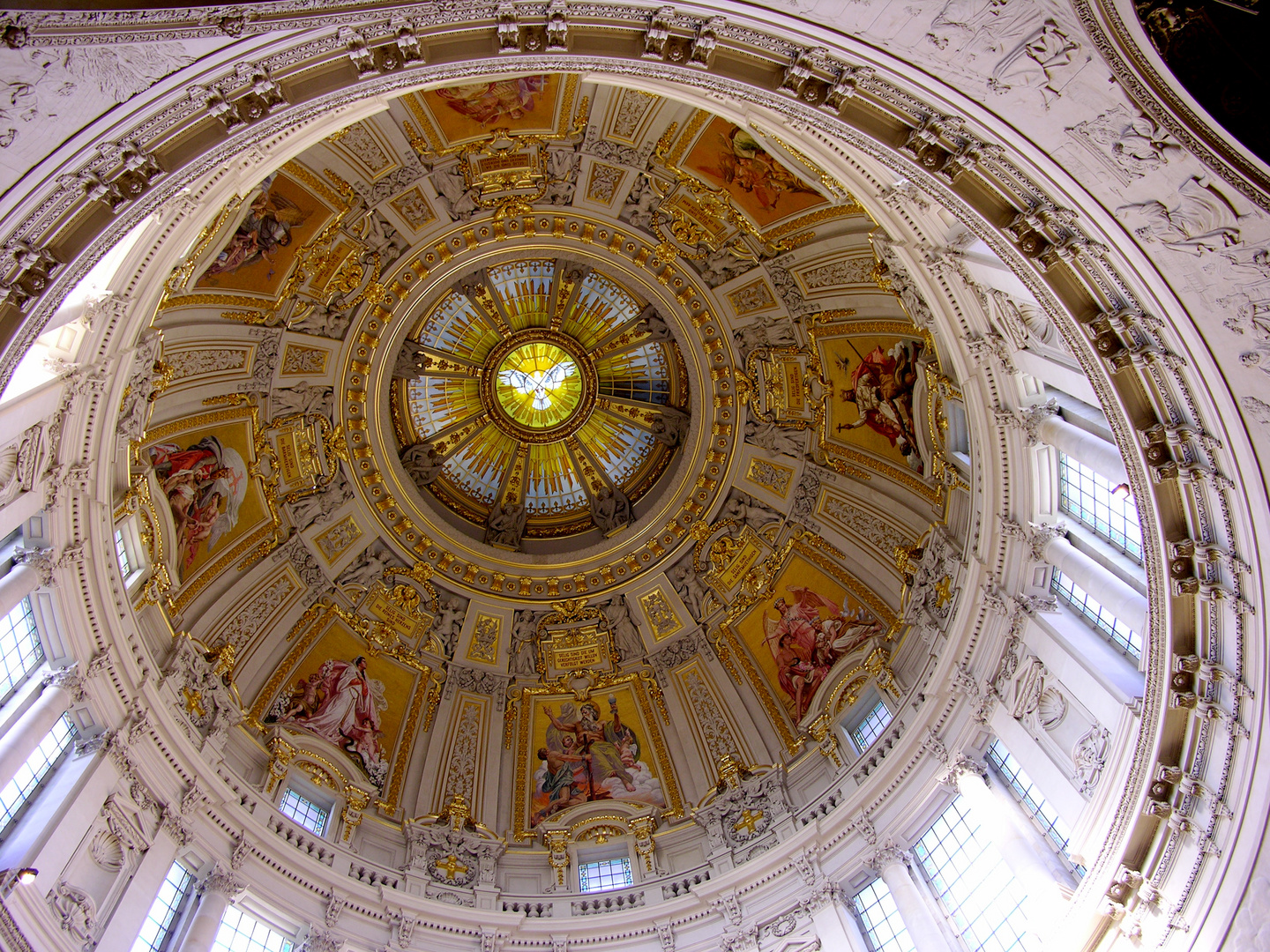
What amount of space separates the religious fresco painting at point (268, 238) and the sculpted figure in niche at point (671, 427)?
11.5 m

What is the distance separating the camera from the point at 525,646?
2798 centimetres

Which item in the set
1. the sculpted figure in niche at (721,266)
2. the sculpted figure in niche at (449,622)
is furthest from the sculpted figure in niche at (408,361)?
the sculpted figure in niche at (721,266)

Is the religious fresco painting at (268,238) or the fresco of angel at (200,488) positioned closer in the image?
the religious fresco painting at (268,238)

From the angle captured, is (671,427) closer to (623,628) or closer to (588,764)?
(623,628)

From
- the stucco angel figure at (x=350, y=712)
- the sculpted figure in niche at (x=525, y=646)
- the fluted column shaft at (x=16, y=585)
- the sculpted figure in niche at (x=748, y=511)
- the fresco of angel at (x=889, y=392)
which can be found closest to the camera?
the fluted column shaft at (x=16, y=585)

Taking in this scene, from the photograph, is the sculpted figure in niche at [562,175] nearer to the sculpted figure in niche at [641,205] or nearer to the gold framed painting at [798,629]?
the sculpted figure in niche at [641,205]

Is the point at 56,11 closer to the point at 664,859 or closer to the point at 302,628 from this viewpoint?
the point at 302,628

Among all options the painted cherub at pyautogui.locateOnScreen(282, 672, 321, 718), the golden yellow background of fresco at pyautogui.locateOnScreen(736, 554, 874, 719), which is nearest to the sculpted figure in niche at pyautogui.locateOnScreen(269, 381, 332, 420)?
the painted cherub at pyautogui.locateOnScreen(282, 672, 321, 718)

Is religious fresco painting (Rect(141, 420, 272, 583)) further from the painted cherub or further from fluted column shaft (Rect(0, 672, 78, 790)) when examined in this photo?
fluted column shaft (Rect(0, 672, 78, 790))

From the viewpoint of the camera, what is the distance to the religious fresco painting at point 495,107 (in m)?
21.6

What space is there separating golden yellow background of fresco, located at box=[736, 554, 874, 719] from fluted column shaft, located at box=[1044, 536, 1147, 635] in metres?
8.67

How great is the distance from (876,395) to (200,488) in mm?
16554

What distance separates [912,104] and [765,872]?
16243mm

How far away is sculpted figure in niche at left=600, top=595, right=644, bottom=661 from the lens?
27.8m
